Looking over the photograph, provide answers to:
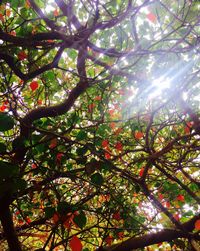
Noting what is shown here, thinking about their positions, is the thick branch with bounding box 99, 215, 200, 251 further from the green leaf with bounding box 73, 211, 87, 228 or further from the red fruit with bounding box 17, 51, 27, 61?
the red fruit with bounding box 17, 51, 27, 61

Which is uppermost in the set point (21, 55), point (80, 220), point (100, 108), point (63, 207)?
point (21, 55)

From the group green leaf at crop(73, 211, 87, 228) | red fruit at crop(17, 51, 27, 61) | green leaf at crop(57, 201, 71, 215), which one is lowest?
green leaf at crop(73, 211, 87, 228)

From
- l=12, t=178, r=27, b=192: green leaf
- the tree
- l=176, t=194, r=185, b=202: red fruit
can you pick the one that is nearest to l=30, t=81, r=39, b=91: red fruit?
the tree

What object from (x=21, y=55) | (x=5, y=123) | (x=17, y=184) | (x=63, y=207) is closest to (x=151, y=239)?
(x=63, y=207)

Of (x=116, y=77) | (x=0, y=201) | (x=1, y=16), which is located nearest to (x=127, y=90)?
(x=116, y=77)

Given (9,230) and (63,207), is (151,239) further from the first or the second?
(9,230)

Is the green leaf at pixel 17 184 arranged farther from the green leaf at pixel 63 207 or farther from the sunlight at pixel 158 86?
the sunlight at pixel 158 86

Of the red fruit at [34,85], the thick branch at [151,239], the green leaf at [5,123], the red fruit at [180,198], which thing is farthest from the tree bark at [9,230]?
the red fruit at [180,198]

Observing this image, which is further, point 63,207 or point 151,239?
point 151,239

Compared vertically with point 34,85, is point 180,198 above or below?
below

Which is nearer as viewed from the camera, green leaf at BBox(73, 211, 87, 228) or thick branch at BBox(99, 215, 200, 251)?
green leaf at BBox(73, 211, 87, 228)

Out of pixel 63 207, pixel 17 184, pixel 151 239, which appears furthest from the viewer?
pixel 151 239

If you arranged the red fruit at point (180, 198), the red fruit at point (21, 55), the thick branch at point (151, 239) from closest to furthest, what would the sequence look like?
the thick branch at point (151, 239), the red fruit at point (21, 55), the red fruit at point (180, 198)

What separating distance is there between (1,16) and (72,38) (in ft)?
A: 4.06
